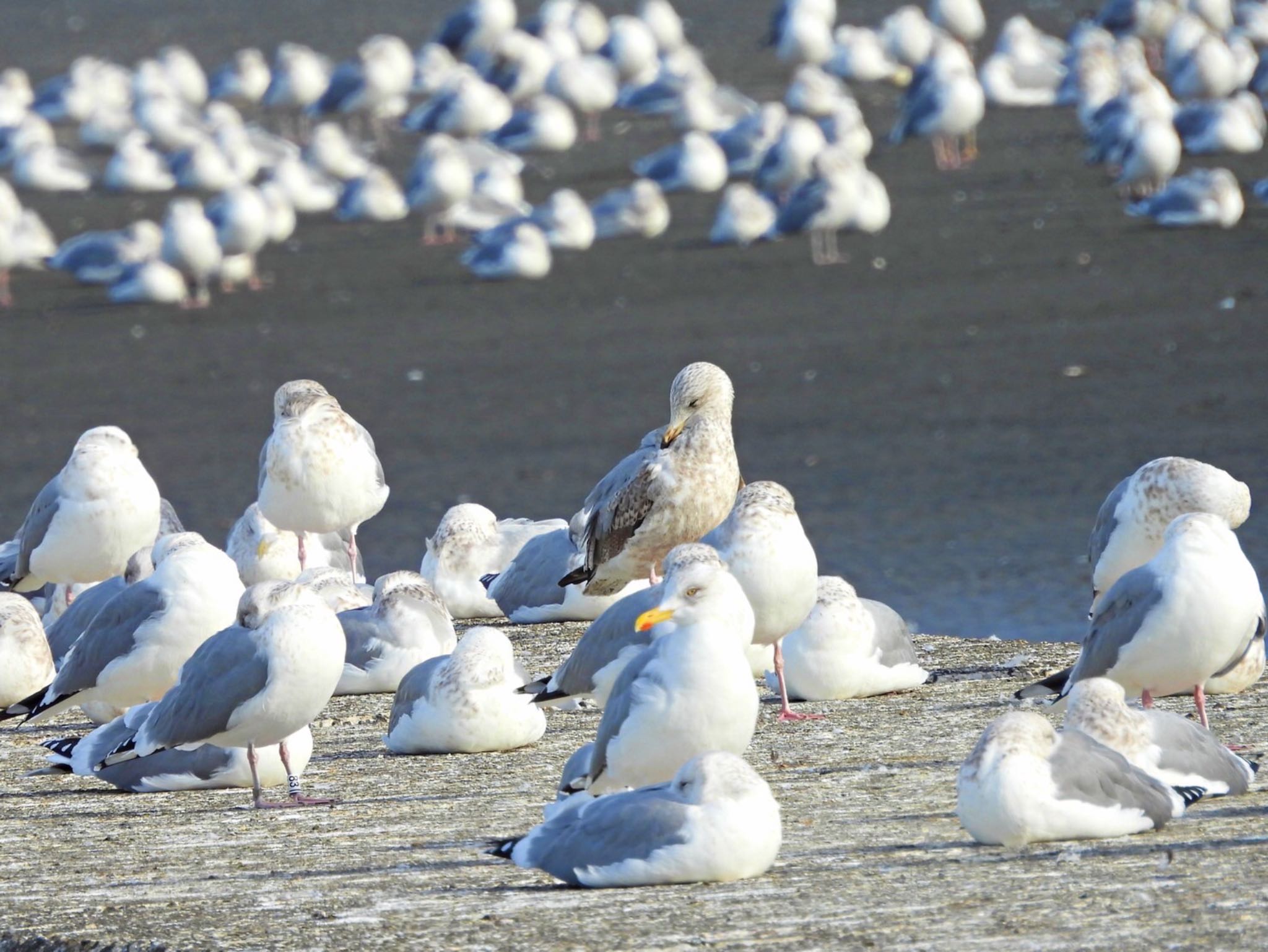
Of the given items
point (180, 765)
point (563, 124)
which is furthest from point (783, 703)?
point (563, 124)

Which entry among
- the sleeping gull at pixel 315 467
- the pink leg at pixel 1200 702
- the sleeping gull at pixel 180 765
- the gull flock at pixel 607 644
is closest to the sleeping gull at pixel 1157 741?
the gull flock at pixel 607 644

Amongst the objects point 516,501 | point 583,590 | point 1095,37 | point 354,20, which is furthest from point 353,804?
point 354,20

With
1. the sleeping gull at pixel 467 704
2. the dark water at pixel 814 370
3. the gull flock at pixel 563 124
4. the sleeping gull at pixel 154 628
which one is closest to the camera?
the sleeping gull at pixel 467 704

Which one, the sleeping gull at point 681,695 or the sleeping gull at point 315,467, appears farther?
the sleeping gull at point 315,467

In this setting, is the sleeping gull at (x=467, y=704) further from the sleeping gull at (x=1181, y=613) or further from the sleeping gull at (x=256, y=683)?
the sleeping gull at (x=1181, y=613)

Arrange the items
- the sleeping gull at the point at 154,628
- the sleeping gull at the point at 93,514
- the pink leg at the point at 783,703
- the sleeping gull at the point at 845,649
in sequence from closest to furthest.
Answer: the sleeping gull at the point at 154,628, the pink leg at the point at 783,703, the sleeping gull at the point at 845,649, the sleeping gull at the point at 93,514

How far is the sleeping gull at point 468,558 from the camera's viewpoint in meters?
11.5

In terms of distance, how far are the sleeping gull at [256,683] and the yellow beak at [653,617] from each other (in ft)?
3.85

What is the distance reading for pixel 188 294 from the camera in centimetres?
2350

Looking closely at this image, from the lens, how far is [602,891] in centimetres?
583

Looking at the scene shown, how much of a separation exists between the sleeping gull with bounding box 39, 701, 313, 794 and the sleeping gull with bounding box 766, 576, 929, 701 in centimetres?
183

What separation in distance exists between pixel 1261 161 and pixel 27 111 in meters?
16.4

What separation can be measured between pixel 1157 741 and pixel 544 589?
4777 millimetres

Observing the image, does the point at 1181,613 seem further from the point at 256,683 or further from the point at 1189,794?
the point at 256,683
